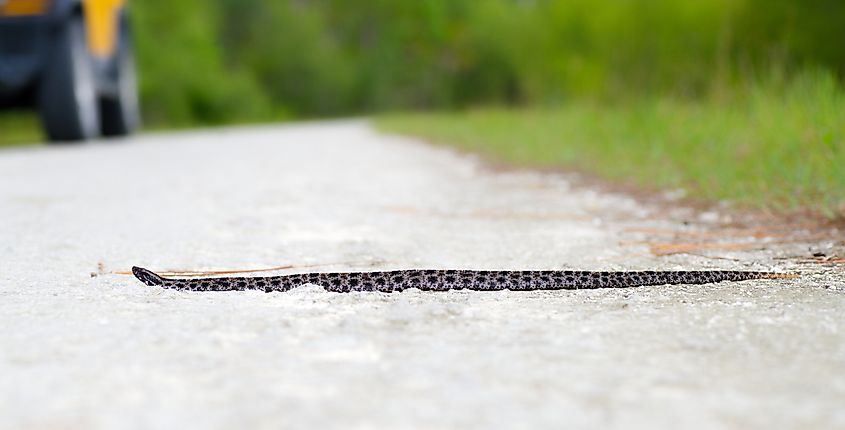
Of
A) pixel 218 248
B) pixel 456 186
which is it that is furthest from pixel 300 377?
pixel 456 186

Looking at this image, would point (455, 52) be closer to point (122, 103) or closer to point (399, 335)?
point (122, 103)

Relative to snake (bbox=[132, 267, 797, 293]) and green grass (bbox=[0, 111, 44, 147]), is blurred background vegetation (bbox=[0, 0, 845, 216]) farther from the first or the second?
snake (bbox=[132, 267, 797, 293])

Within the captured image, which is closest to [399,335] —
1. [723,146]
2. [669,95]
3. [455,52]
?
[723,146]

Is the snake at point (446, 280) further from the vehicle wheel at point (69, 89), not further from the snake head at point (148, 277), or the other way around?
the vehicle wheel at point (69, 89)

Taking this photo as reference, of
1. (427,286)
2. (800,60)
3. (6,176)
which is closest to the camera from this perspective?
(427,286)

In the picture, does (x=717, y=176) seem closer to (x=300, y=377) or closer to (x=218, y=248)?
(x=218, y=248)
